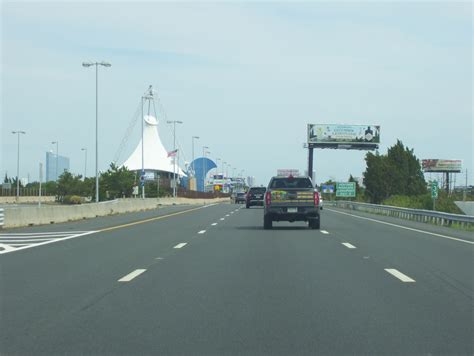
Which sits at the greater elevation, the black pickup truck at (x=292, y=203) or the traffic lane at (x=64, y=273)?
the black pickup truck at (x=292, y=203)

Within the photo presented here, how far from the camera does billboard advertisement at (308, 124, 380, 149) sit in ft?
321

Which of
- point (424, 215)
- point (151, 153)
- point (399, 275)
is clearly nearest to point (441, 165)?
point (151, 153)

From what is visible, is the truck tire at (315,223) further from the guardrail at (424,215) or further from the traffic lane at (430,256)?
the guardrail at (424,215)

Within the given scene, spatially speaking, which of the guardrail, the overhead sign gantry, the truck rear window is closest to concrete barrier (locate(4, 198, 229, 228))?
the truck rear window

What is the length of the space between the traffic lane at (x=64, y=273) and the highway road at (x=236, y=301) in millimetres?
24

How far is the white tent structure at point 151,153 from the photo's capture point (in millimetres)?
158500

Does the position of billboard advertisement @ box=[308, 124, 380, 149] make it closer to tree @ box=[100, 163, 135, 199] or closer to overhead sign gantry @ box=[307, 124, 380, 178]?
overhead sign gantry @ box=[307, 124, 380, 178]

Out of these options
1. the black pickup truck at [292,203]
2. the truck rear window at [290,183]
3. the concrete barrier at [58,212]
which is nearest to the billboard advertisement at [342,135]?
the concrete barrier at [58,212]

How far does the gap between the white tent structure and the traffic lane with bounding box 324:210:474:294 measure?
447 feet

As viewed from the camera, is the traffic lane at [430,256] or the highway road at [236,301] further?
the traffic lane at [430,256]

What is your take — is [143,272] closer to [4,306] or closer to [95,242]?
[4,306]

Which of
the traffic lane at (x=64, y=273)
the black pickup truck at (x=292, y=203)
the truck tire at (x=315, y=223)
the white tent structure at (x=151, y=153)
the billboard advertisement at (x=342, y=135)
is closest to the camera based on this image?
the traffic lane at (x=64, y=273)

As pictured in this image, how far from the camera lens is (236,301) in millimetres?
9758

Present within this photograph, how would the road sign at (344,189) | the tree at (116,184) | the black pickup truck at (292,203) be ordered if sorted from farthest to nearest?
the tree at (116,184), the road sign at (344,189), the black pickup truck at (292,203)
